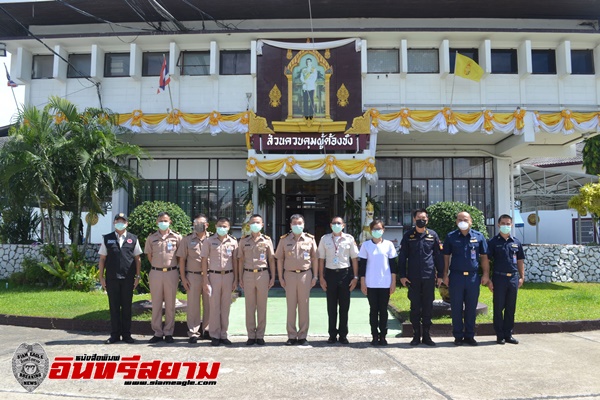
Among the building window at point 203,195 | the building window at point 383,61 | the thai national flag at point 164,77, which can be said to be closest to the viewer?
the thai national flag at point 164,77

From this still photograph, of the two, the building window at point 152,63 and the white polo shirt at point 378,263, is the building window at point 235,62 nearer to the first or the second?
the building window at point 152,63

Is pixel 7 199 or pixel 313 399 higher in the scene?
pixel 7 199

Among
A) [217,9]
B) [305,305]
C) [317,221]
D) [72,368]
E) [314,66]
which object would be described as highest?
[217,9]

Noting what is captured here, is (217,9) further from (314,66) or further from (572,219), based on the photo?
(572,219)

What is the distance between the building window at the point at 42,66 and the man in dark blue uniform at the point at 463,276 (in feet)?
50.9

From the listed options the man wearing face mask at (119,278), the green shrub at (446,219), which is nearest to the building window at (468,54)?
the green shrub at (446,219)

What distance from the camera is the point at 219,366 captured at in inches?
235

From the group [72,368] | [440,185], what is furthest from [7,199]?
[440,185]

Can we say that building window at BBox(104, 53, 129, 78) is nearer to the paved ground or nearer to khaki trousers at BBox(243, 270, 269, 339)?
the paved ground

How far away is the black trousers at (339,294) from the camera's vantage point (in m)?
7.32

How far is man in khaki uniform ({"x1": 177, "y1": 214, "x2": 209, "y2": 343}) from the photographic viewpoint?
7.52 metres

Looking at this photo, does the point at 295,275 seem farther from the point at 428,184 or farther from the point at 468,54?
the point at 468,54

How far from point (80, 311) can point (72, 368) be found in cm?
352

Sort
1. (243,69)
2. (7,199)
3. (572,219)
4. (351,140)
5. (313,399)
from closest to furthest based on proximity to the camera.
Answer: (313,399) → (7,199) → (351,140) → (243,69) → (572,219)
